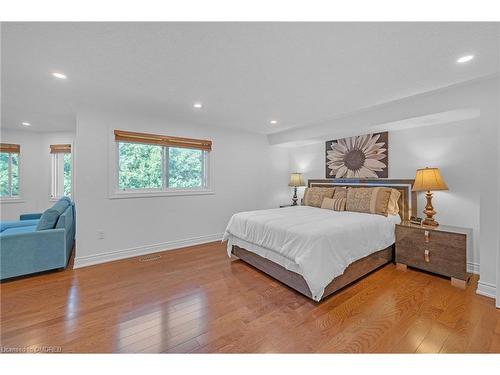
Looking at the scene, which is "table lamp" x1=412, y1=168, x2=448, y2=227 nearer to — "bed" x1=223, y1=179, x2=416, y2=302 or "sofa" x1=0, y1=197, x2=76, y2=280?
"bed" x1=223, y1=179, x2=416, y2=302

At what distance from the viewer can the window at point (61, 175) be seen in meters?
4.88

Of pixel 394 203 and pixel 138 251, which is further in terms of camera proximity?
pixel 138 251

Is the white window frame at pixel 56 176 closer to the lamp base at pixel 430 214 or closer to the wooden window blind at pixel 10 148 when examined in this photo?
the wooden window blind at pixel 10 148

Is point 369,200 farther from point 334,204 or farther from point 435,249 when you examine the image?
point 435,249

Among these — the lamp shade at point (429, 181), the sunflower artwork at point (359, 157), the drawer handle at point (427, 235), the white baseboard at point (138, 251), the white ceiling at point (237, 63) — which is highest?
the white ceiling at point (237, 63)

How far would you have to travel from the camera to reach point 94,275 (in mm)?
2717

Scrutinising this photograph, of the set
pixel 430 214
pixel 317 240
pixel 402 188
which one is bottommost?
pixel 317 240

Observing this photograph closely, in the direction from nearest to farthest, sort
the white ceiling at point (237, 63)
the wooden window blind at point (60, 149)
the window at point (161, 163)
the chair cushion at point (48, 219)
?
the white ceiling at point (237, 63) < the chair cushion at point (48, 219) < the window at point (161, 163) < the wooden window blind at point (60, 149)

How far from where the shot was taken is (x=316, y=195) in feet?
13.7

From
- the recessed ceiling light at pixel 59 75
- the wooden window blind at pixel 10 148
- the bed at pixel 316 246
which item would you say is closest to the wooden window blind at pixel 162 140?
the recessed ceiling light at pixel 59 75

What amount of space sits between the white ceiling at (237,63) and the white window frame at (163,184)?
2.67 feet

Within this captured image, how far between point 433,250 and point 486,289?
54 cm

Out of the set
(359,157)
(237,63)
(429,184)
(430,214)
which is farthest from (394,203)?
(237,63)

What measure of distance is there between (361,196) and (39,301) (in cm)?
423
